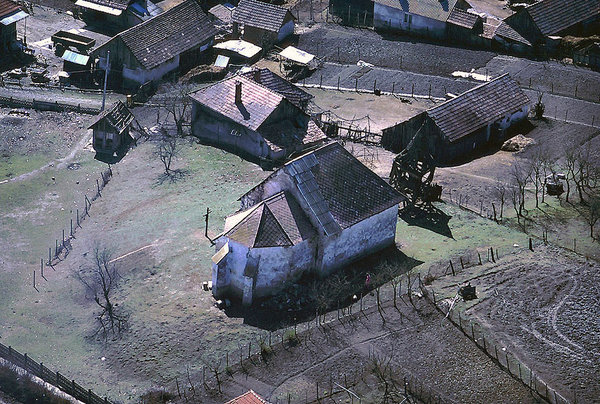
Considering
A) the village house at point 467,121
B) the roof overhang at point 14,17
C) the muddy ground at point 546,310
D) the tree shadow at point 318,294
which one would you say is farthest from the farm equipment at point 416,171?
the roof overhang at point 14,17

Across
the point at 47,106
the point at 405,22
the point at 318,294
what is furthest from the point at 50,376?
the point at 405,22

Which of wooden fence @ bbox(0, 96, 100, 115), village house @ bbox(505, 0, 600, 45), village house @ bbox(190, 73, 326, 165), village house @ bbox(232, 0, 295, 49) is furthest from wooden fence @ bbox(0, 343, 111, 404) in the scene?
village house @ bbox(505, 0, 600, 45)

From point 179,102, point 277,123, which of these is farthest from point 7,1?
point 277,123

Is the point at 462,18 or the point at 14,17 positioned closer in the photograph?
the point at 14,17

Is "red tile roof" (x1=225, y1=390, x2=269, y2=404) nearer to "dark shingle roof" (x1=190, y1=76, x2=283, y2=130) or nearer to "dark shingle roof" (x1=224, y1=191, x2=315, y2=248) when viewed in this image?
"dark shingle roof" (x1=224, y1=191, x2=315, y2=248)

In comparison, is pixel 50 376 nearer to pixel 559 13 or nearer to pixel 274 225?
pixel 274 225

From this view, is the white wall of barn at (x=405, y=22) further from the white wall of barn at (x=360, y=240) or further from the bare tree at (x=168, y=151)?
the white wall of barn at (x=360, y=240)

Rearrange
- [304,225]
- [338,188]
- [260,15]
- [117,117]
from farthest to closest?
[260,15] < [117,117] < [338,188] < [304,225]

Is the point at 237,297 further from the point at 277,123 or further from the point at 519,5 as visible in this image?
the point at 519,5
